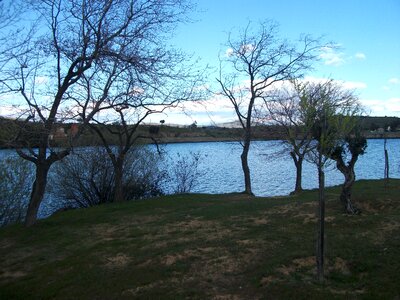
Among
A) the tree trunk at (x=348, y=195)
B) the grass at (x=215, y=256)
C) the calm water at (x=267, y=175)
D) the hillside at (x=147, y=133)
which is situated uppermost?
the hillside at (x=147, y=133)

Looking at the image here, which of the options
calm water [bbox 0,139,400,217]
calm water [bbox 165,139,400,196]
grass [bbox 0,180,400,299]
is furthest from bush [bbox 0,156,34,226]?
calm water [bbox 165,139,400,196]

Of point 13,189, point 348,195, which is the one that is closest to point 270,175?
point 13,189

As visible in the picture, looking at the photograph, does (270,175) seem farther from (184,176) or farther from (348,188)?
(348,188)

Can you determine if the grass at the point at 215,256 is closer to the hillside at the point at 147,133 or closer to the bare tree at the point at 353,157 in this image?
the bare tree at the point at 353,157

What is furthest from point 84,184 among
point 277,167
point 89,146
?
point 277,167

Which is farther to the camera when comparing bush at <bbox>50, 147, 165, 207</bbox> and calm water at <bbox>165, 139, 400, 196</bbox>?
calm water at <bbox>165, 139, 400, 196</bbox>

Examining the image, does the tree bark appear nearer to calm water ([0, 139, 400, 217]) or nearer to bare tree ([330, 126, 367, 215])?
bare tree ([330, 126, 367, 215])

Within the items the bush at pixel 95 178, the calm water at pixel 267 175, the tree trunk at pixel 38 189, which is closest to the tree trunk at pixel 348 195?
the tree trunk at pixel 38 189

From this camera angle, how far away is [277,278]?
6.23 metres

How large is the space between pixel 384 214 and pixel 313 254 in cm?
316

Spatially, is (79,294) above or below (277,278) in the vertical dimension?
below

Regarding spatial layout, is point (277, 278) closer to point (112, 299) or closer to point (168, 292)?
point (168, 292)

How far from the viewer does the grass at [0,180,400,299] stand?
6094 millimetres

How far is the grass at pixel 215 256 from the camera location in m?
6.09
